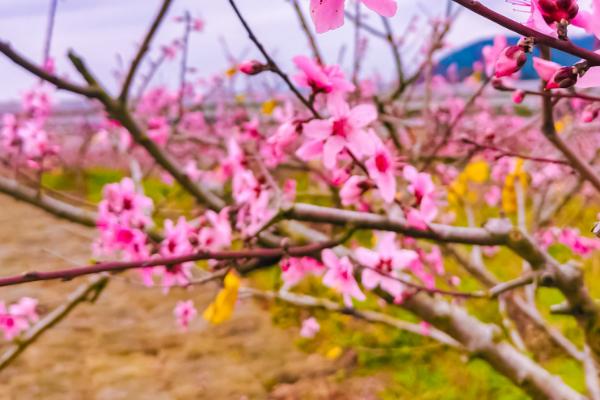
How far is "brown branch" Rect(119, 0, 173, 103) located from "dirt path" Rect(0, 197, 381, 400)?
3.82 ft

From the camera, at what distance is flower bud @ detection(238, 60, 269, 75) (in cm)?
132

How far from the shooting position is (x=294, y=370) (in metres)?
3.66

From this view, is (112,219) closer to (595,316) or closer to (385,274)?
(385,274)

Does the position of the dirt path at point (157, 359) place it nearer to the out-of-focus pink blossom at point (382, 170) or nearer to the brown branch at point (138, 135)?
the brown branch at point (138, 135)

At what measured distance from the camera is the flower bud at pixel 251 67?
132cm

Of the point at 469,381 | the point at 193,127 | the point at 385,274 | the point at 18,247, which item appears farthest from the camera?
the point at 193,127

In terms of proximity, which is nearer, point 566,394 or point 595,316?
point 595,316

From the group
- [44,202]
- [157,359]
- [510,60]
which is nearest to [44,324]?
[44,202]

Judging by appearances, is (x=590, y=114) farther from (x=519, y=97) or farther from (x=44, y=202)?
(x=44, y=202)

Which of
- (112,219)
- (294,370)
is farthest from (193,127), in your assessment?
(112,219)

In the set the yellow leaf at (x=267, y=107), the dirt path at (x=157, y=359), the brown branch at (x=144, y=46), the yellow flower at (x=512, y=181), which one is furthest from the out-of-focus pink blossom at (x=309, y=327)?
the brown branch at (x=144, y=46)

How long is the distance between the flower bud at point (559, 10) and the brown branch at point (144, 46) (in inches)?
62.9

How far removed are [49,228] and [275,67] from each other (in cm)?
634

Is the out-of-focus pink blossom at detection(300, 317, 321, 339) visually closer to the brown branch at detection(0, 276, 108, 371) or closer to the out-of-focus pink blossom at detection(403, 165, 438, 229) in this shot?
the brown branch at detection(0, 276, 108, 371)
